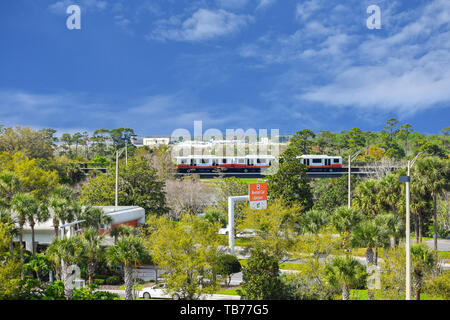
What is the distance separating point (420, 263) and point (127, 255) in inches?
502

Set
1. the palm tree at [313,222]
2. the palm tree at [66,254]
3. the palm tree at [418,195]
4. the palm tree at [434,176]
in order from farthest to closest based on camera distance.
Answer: the palm tree at [418,195] < the palm tree at [434,176] < the palm tree at [313,222] < the palm tree at [66,254]

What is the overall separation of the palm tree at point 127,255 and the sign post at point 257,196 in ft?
37.6

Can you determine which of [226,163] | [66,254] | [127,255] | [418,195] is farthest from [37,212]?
[226,163]

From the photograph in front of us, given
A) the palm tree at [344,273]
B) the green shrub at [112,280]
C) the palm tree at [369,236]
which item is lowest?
the green shrub at [112,280]

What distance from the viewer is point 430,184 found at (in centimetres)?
2744

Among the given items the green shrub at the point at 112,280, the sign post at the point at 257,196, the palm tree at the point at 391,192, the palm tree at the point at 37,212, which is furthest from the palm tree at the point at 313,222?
the palm tree at the point at 37,212

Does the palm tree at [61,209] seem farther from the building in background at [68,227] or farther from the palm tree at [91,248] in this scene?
the palm tree at [91,248]

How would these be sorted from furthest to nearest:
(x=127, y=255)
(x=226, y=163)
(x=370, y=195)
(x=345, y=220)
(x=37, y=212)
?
(x=226, y=163) < (x=370, y=195) < (x=345, y=220) < (x=37, y=212) < (x=127, y=255)

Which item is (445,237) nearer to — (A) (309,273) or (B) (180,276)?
(A) (309,273)

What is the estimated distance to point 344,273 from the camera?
16.2 m

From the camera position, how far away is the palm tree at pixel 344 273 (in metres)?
16.2

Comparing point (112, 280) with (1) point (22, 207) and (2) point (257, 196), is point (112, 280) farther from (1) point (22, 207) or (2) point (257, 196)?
(2) point (257, 196)
